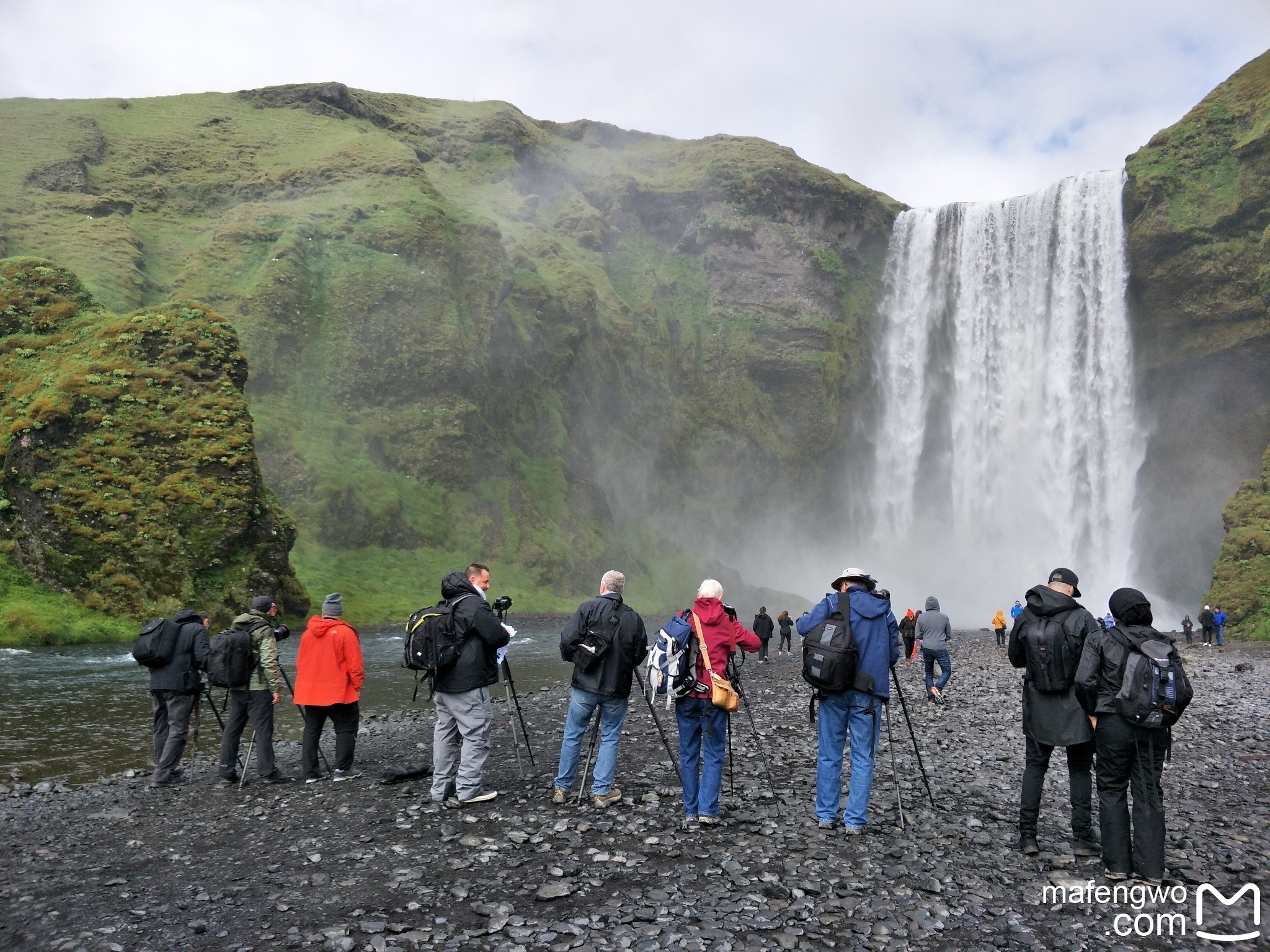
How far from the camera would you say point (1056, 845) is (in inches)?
329

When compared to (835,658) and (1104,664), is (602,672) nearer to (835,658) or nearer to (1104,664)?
(835,658)

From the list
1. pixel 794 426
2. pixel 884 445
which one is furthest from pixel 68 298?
pixel 884 445

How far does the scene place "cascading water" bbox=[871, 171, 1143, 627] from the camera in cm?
6219

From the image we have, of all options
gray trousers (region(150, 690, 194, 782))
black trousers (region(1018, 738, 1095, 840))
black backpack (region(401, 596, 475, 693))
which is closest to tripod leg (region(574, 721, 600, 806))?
black backpack (region(401, 596, 475, 693))

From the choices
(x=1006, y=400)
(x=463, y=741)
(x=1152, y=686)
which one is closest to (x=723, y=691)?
(x=463, y=741)

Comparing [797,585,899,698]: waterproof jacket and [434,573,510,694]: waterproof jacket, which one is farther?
[434,573,510,694]: waterproof jacket

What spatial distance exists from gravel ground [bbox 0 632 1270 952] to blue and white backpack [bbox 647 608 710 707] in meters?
1.57

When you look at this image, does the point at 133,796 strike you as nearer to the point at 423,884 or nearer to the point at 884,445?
the point at 423,884

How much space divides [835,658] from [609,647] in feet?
8.80

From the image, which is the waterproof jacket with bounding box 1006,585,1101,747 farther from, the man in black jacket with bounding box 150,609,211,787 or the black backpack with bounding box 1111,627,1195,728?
the man in black jacket with bounding box 150,609,211,787

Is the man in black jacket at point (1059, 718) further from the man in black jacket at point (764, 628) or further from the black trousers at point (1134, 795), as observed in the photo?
the man in black jacket at point (764, 628)

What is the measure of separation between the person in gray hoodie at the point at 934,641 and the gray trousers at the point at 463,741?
12.2 meters

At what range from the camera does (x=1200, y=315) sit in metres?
58.1

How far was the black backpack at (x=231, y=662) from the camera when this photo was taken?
11.6 metres
